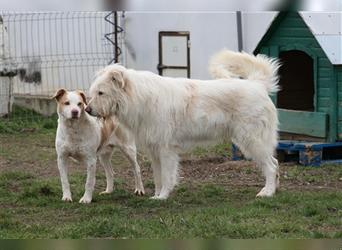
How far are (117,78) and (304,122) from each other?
10.4 ft

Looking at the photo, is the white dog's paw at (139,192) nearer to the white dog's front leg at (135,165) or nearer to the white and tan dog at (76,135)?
the white dog's front leg at (135,165)

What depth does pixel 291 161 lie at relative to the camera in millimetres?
8625

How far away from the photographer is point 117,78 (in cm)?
→ 631

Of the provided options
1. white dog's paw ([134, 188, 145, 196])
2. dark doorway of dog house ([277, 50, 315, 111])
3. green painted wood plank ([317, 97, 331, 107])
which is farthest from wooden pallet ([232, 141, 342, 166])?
white dog's paw ([134, 188, 145, 196])

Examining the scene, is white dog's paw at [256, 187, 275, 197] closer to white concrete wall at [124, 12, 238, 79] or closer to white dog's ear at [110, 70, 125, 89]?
white dog's ear at [110, 70, 125, 89]

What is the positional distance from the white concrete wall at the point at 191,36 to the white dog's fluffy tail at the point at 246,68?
3956 mm

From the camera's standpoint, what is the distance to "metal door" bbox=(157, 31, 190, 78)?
12492mm

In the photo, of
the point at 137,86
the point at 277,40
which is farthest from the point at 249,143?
the point at 277,40

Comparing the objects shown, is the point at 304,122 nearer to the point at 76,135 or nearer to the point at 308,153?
the point at 308,153

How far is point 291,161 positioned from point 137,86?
291cm

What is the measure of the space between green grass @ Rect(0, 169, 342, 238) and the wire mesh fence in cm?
593

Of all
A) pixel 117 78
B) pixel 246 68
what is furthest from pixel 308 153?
pixel 117 78

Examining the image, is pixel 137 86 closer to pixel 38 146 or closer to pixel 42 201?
pixel 42 201

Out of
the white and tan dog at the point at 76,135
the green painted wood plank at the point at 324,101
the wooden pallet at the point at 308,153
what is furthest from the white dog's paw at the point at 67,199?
the green painted wood plank at the point at 324,101
